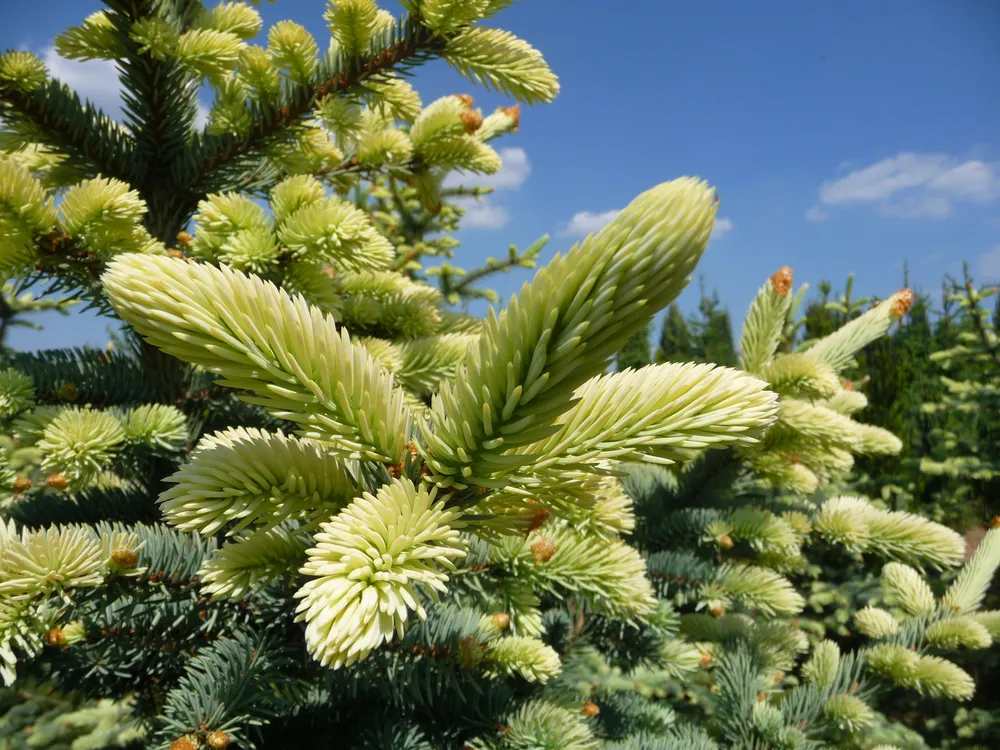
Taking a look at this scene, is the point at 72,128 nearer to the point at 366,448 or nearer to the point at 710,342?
the point at 366,448

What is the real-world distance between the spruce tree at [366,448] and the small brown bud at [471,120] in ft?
0.21

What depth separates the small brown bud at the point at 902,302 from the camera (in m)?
1.53

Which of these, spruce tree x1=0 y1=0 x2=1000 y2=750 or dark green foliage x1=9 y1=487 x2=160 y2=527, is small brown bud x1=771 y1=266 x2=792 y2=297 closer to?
spruce tree x1=0 y1=0 x2=1000 y2=750

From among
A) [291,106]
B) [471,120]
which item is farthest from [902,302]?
[291,106]

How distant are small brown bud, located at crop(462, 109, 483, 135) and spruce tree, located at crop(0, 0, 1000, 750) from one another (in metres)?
0.07

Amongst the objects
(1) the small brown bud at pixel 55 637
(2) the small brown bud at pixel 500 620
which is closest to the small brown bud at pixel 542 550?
(2) the small brown bud at pixel 500 620

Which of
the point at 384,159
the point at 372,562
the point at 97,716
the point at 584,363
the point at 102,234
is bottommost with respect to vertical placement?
the point at 97,716

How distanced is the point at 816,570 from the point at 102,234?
329cm

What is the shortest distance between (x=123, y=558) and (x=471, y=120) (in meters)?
1.14

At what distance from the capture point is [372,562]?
0.40 meters

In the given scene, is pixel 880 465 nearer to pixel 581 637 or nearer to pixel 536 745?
pixel 581 637

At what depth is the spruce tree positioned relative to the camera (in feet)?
1.41

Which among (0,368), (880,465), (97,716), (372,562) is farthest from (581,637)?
(880,465)

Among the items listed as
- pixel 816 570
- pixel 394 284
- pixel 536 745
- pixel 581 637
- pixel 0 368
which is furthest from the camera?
pixel 816 570
